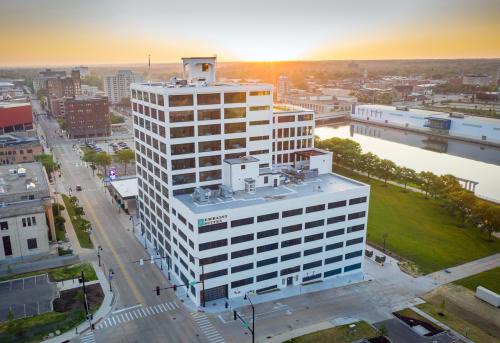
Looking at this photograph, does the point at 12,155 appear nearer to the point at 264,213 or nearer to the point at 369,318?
the point at 264,213

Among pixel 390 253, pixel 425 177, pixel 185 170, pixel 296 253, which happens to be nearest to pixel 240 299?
pixel 296 253

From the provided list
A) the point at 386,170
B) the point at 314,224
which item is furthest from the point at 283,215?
the point at 386,170

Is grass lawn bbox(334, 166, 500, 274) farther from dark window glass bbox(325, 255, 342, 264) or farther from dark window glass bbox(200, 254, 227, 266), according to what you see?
dark window glass bbox(200, 254, 227, 266)

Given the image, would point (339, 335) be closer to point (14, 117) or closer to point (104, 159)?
point (104, 159)

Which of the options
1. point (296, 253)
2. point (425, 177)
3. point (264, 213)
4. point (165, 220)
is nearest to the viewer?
point (264, 213)

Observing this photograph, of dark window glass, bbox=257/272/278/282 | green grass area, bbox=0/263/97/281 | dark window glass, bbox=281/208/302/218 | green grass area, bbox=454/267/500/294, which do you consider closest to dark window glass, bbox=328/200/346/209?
dark window glass, bbox=281/208/302/218

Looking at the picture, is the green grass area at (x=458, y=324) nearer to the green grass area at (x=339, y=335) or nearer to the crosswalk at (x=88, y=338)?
the green grass area at (x=339, y=335)

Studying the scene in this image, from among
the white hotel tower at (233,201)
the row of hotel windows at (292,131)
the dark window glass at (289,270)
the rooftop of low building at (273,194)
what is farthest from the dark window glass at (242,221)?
the row of hotel windows at (292,131)
